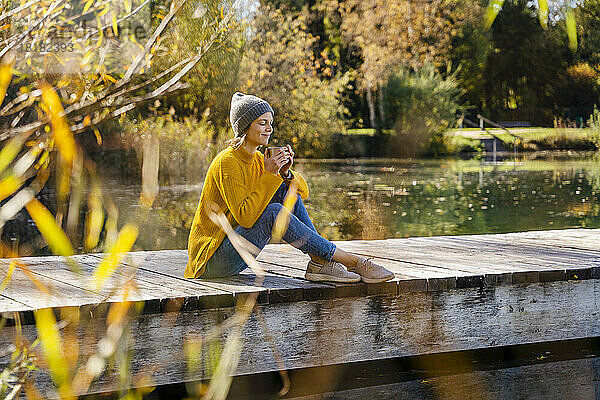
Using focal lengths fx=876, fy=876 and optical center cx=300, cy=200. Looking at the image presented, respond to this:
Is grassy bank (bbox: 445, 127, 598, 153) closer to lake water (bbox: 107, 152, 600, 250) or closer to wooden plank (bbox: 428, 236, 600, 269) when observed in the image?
lake water (bbox: 107, 152, 600, 250)

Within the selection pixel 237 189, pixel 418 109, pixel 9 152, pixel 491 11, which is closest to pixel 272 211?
pixel 237 189

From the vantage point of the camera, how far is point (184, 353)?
2895 millimetres

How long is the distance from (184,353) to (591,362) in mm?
1721

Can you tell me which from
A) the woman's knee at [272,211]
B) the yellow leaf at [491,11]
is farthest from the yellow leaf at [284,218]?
the yellow leaf at [491,11]

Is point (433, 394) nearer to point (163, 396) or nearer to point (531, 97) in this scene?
point (163, 396)

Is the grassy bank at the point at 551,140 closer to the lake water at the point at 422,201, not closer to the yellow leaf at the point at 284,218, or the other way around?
the lake water at the point at 422,201

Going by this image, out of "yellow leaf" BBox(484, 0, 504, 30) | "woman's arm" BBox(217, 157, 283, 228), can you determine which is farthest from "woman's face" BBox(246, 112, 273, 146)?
"yellow leaf" BBox(484, 0, 504, 30)

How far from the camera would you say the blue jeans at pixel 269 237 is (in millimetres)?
3164

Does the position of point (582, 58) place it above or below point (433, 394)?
above

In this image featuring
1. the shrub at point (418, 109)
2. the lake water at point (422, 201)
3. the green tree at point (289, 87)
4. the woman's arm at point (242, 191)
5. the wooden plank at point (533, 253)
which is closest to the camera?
the woman's arm at point (242, 191)

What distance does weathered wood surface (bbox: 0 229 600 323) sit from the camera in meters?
2.91

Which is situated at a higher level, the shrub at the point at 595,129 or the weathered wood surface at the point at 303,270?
the shrub at the point at 595,129

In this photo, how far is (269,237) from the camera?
3217 mm

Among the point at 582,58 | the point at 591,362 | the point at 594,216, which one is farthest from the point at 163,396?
the point at 582,58
